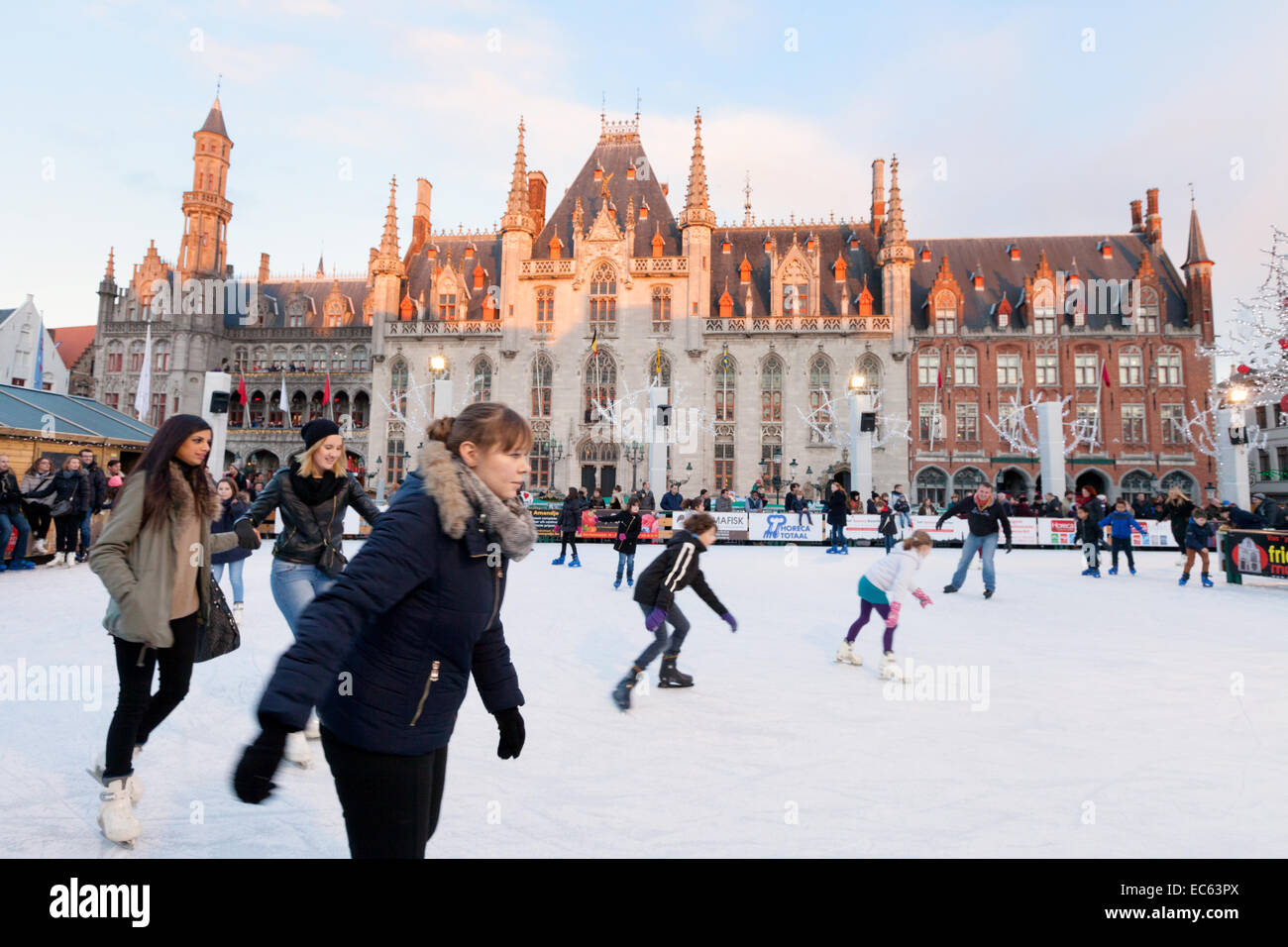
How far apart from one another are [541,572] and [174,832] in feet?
31.3

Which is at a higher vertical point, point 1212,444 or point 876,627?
point 1212,444

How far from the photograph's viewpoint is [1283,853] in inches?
114

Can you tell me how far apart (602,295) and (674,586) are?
98.8 ft

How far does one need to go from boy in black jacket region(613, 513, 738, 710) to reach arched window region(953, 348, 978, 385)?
1210 inches

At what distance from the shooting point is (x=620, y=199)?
35.4m

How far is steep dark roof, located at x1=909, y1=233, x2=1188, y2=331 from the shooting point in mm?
32594

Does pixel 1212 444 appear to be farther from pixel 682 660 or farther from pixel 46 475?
pixel 46 475

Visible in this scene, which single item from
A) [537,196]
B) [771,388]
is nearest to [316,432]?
[771,388]

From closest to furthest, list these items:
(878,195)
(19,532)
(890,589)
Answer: (890,589) < (19,532) < (878,195)

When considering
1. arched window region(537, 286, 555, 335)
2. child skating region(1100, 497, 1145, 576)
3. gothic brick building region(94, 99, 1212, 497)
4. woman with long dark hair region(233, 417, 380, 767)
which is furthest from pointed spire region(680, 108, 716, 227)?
woman with long dark hair region(233, 417, 380, 767)

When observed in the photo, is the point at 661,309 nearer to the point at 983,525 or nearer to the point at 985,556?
the point at 983,525

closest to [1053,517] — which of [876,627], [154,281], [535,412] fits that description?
[876,627]

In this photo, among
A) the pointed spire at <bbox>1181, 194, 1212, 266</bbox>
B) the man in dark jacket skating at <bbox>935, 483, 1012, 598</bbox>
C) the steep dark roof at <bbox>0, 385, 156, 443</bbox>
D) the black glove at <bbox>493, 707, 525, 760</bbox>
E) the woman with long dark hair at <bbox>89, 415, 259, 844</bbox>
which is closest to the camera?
the black glove at <bbox>493, 707, 525, 760</bbox>

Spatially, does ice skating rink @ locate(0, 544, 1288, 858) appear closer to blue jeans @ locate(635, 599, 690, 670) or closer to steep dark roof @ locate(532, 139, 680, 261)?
blue jeans @ locate(635, 599, 690, 670)
